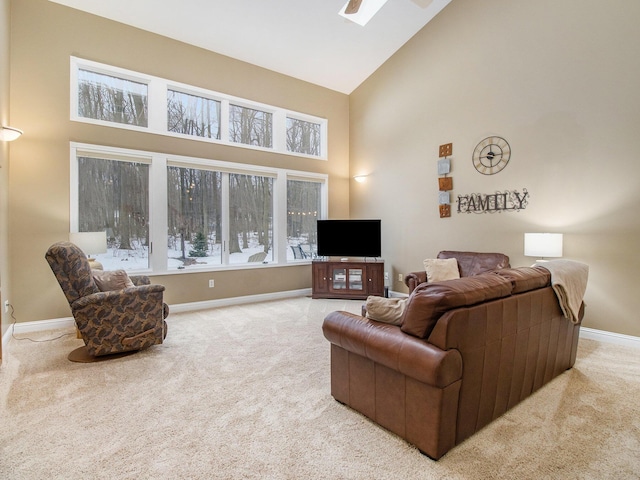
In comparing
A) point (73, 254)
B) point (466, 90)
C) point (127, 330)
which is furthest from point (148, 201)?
point (466, 90)

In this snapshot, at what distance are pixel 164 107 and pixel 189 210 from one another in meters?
1.49

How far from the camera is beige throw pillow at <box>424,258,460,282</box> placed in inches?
172

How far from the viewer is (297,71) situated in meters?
5.64

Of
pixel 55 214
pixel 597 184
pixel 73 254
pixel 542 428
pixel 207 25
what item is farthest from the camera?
pixel 207 25

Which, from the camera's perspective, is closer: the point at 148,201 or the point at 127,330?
the point at 127,330

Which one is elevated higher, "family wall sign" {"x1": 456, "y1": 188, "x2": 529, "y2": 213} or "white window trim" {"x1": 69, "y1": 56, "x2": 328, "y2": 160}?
"white window trim" {"x1": 69, "y1": 56, "x2": 328, "y2": 160}

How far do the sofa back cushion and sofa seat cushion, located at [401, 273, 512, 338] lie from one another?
2553 mm

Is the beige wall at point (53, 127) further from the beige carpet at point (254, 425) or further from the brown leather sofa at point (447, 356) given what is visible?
the brown leather sofa at point (447, 356)

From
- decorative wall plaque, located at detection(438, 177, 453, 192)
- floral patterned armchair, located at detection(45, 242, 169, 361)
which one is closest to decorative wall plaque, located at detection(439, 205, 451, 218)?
decorative wall plaque, located at detection(438, 177, 453, 192)

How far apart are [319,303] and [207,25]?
4354mm

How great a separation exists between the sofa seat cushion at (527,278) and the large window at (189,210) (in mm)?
4030

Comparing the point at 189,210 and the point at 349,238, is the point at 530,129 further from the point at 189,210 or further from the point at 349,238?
the point at 189,210

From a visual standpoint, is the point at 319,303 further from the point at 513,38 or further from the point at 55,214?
the point at 513,38

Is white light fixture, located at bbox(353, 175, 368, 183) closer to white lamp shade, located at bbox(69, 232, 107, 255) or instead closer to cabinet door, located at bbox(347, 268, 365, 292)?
cabinet door, located at bbox(347, 268, 365, 292)
